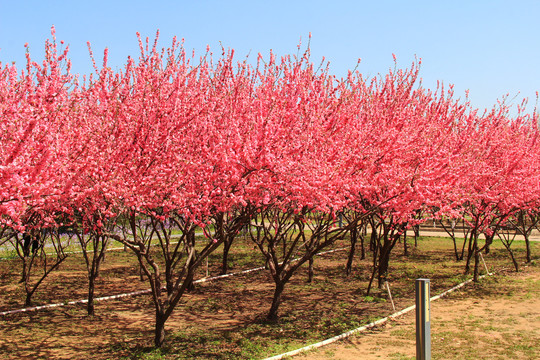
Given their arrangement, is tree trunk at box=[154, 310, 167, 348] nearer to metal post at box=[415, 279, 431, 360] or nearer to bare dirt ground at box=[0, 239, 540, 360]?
bare dirt ground at box=[0, 239, 540, 360]

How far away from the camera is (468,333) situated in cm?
860

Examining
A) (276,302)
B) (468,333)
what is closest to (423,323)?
(468,333)

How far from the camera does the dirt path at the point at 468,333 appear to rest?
7.46 metres

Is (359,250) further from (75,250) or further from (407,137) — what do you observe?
(75,250)

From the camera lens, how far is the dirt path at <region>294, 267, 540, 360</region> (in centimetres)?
746

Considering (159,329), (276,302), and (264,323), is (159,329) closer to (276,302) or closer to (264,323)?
(264,323)

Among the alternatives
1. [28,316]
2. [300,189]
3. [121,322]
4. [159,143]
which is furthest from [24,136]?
[28,316]

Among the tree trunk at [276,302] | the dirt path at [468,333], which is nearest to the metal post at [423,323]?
the dirt path at [468,333]

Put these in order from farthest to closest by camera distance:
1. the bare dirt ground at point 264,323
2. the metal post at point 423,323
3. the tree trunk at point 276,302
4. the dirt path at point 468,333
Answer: the tree trunk at point 276,302, the bare dirt ground at point 264,323, the dirt path at point 468,333, the metal post at point 423,323

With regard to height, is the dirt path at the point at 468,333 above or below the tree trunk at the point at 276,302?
below

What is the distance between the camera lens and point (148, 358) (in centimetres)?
723

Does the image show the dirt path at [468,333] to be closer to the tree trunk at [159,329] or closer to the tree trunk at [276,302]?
the tree trunk at [276,302]

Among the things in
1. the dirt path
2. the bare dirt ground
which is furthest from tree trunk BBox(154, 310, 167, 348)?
the dirt path

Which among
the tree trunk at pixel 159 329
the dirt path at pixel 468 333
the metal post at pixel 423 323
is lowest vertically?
the dirt path at pixel 468 333
